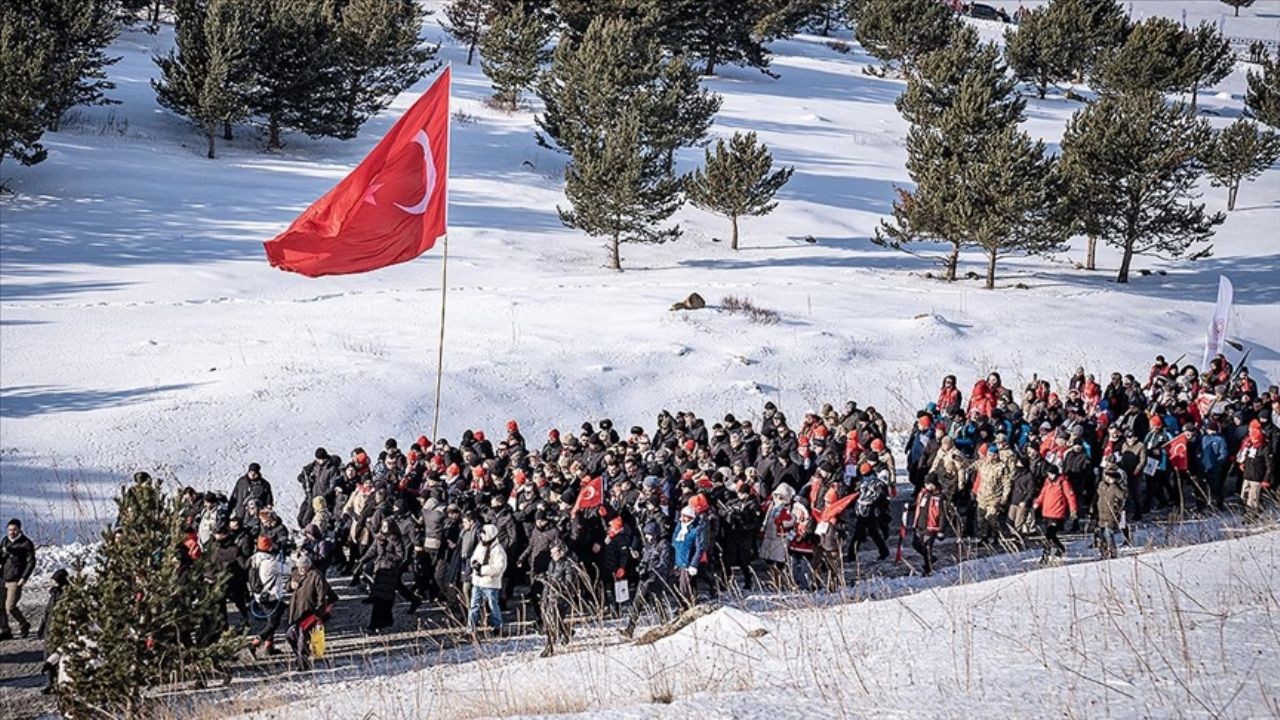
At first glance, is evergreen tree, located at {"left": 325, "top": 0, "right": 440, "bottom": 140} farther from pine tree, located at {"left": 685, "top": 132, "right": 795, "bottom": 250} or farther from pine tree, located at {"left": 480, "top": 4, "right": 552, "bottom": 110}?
pine tree, located at {"left": 685, "top": 132, "right": 795, "bottom": 250}

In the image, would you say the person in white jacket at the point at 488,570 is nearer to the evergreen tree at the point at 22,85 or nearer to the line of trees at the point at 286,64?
the evergreen tree at the point at 22,85

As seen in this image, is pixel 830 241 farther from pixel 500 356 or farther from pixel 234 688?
pixel 234 688

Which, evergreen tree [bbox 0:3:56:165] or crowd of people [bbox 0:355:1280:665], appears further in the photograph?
evergreen tree [bbox 0:3:56:165]

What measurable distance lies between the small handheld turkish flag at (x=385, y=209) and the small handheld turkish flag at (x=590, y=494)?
4.16 meters

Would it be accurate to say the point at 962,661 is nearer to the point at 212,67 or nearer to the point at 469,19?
the point at 212,67

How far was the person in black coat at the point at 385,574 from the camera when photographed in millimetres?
13547

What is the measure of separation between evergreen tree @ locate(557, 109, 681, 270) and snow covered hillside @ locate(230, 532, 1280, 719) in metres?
29.5

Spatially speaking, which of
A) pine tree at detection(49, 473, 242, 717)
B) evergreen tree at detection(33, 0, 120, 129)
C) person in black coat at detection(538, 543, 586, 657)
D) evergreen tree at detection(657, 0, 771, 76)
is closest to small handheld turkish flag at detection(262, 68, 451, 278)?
person in black coat at detection(538, 543, 586, 657)

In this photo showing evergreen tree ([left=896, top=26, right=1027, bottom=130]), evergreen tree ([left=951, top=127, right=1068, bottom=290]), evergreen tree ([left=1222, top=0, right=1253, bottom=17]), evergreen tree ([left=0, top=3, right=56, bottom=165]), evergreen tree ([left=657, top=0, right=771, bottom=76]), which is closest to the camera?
evergreen tree ([left=951, top=127, right=1068, bottom=290])

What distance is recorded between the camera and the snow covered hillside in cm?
616

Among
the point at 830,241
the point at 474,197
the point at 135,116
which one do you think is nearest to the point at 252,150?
the point at 135,116

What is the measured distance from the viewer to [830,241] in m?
46.5

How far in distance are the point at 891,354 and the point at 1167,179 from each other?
16981 mm

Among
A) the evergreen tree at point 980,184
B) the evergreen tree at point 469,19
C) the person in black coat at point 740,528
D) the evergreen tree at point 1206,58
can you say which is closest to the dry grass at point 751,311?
the evergreen tree at point 980,184
